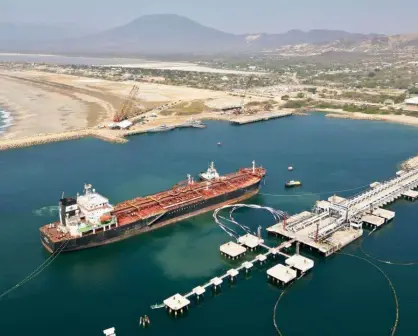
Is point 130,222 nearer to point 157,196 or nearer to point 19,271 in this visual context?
point 157,196

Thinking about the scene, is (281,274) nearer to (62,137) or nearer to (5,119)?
(62,137)

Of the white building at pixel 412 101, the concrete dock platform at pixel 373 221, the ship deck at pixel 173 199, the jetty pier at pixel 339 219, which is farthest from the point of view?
the white building at pixel 412 101

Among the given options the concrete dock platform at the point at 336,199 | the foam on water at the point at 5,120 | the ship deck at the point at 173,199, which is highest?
the foam on water at the point at 5,120

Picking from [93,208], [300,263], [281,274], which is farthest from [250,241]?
[93,208]

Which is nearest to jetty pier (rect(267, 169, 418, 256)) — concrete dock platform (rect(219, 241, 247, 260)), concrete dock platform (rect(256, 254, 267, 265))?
concrete dock platform (rect(256, 254, 267, 265))

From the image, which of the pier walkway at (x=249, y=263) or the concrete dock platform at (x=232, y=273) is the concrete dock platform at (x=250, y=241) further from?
the concrete dock platform at (x=232, y=273)

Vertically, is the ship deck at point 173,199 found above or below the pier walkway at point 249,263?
above

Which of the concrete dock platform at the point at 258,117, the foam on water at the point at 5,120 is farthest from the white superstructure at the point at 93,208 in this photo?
the concrete dock platform at the point at 258,117
